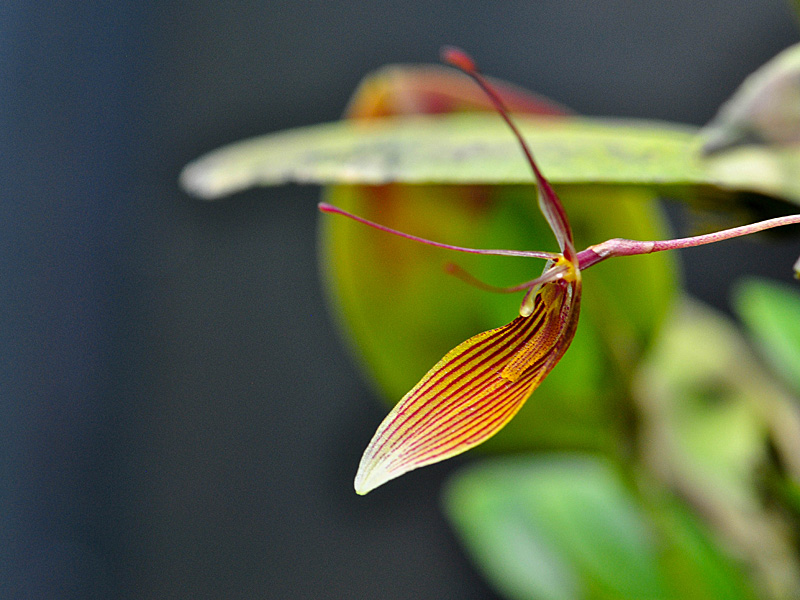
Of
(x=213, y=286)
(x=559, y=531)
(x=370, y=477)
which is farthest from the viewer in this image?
(x=213, y=286)

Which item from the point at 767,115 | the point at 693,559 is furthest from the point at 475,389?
the point at 693,559

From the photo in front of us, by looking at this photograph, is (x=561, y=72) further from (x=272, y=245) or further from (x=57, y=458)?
(x=57, y=458)

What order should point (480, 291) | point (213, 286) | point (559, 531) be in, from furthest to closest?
1. point (213, 286)
2. point (559, 531)
3. point (480, 291)

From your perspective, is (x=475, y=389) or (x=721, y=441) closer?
(x=475, y=389)

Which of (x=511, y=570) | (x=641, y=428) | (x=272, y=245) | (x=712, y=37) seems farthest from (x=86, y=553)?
(x=712, y=37)

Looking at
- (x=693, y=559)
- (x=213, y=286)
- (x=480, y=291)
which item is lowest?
(x=693, y=559)

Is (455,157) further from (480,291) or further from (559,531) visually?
(559,531)

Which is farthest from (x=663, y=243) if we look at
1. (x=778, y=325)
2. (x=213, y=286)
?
(x=213, y=286)

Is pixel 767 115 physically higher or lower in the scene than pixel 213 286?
lower

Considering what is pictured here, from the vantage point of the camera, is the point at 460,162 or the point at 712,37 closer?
the point at 460,162
